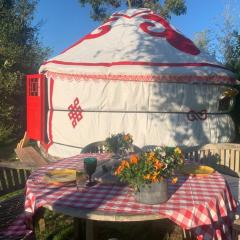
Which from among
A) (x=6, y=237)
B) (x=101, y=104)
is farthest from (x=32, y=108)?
(x=6, y=237)

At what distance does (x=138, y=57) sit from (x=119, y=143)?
14.8 ft

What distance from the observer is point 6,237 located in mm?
2865

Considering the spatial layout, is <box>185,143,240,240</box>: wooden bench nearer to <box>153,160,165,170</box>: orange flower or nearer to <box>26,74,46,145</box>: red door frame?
<box>153,160,165,170</box>: orange flower

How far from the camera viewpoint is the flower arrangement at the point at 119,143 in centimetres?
404

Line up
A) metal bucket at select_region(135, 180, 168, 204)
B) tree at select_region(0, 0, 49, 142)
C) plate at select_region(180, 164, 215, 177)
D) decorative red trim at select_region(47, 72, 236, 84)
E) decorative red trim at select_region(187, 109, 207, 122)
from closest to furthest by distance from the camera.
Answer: metal bucket at select_region(135, 180, 168, 204) → plate at select_region(180, 164, 215, 177) → decorative red trim at select_region(47, 72, 236, 84) → decorative red trim at select_region(187, 109, 207, 122) → tree at select_region(0, 0, 49, 142)

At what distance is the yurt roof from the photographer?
26.2 feet

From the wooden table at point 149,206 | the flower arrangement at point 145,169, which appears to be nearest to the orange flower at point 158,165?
the flower arrangement at point 145,169

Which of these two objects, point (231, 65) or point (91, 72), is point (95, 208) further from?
point (231, 65)

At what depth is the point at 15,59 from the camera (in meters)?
12.1

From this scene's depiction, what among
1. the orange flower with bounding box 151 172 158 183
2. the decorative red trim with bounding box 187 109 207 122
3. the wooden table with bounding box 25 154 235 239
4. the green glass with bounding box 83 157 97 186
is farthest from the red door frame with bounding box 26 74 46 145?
the orange flower with bounding box 151 172 158 183

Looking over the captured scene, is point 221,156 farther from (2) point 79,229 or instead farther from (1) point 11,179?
(1) point 11,179

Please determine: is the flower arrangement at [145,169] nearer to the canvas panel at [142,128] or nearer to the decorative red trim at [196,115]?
the canvas panel at [142,128]

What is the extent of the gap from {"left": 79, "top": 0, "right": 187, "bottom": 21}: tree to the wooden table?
13450 millimetres

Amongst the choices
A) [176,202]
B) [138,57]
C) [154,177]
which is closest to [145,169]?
[154,177]
